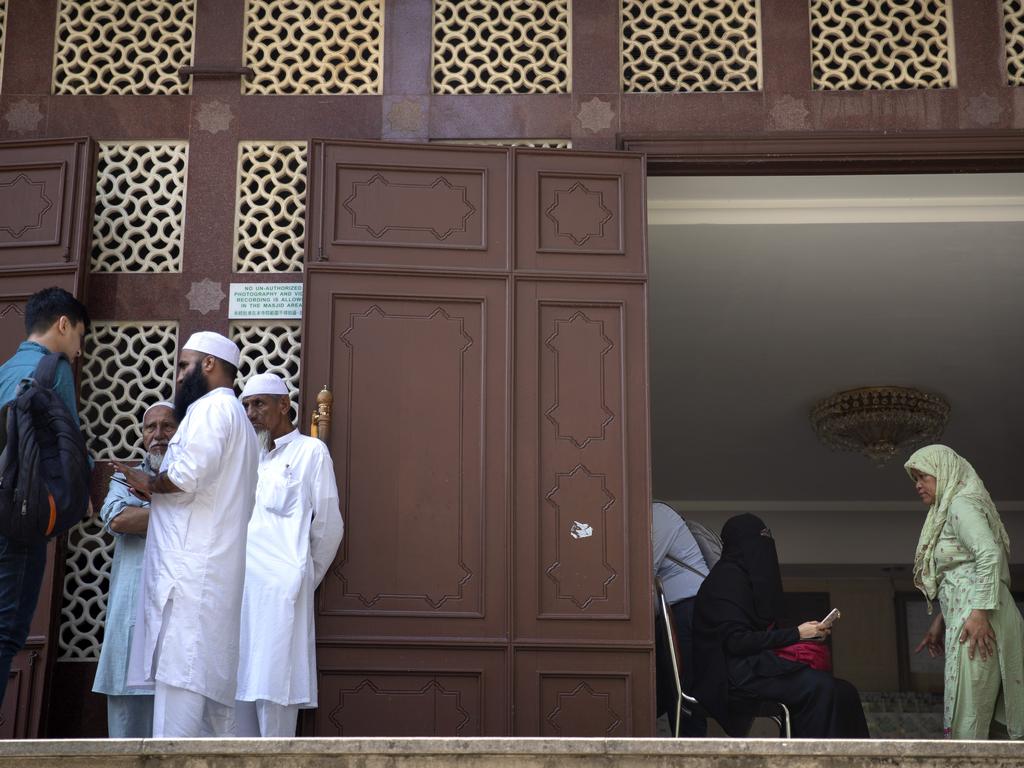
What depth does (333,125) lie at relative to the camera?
17.3 feet

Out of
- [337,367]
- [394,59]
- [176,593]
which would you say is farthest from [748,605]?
[394,59]

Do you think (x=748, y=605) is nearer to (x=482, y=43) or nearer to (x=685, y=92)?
(x=685, y=92)

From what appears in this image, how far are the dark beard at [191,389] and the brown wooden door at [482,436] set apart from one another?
0.44m

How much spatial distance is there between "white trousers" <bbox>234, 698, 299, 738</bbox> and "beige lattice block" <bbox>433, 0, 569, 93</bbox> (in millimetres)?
2406

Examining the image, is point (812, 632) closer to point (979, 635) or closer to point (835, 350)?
point (979, 635)

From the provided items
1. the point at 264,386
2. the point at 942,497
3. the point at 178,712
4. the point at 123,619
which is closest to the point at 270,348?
the point at 264,386

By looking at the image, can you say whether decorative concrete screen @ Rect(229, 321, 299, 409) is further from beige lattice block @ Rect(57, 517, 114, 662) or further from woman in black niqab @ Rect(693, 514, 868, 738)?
woman in black niqab @ Rect(693, 514, 868, 738)

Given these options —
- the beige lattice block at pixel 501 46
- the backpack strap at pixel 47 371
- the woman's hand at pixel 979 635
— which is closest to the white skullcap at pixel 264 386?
the backpack strap at pixel 47 371

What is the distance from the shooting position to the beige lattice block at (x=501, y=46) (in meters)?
5.32

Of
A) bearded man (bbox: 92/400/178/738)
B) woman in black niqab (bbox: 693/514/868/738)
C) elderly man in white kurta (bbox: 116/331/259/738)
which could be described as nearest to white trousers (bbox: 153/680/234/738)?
elderly man in white kurta (bbox: 116/331/259/738)

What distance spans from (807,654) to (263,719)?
196 cm

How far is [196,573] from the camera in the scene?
4.07 meters

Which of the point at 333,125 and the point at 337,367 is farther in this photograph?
the point at 333,125

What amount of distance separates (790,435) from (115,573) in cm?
656
